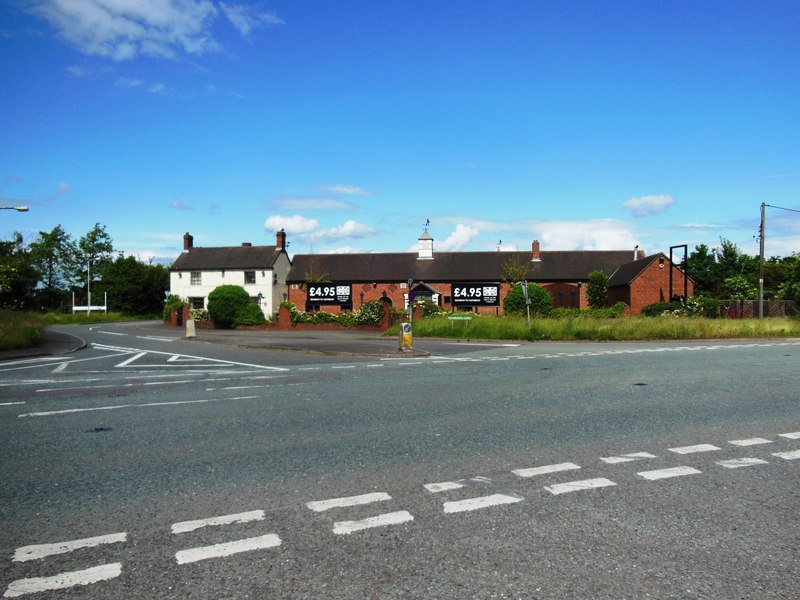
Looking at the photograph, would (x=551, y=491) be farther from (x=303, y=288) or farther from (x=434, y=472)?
(x=303, y=288)

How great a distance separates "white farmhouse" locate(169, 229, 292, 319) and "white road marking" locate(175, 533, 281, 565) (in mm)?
57567

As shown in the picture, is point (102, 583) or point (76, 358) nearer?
point (102, 583)

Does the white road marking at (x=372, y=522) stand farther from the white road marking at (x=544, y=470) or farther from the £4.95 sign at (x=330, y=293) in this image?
the £4.95 sign at (x=330, y=293)

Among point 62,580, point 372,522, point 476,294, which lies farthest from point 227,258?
point 62,580

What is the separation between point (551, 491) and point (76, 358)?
19686 mm

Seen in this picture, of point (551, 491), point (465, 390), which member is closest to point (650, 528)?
point (551, 491)

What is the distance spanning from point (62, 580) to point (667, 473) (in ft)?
16.0

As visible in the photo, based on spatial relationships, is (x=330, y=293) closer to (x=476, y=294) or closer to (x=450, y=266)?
(x=450, y=266)

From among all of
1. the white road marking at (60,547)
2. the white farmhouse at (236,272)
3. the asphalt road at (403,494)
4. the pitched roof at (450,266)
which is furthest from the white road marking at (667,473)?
the white farmhouse at (236,272)

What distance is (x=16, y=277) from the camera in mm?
50594

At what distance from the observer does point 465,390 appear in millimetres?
11352

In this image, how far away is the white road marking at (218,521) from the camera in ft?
14.4

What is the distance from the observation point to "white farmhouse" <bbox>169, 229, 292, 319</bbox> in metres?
61.8

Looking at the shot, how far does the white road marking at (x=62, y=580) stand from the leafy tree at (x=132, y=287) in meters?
78.8
